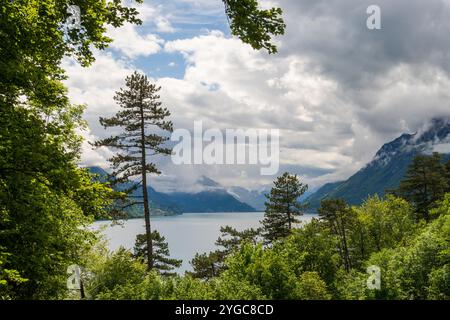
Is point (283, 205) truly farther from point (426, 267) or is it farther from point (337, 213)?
point (426, 267)

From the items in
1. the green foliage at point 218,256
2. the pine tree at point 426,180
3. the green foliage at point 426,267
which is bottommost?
the green foliage at point 218,256

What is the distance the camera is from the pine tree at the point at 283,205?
2067 inches

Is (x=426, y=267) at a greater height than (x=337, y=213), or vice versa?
(x=337, y=213)

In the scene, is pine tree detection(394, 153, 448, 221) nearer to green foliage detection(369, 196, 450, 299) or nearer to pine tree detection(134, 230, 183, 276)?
green foliage detection(369, 196, 450, 299)

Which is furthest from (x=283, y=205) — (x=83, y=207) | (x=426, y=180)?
(x=83, y=207)

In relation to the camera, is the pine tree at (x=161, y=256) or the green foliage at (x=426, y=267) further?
the pine tree at (x=161, y=256)

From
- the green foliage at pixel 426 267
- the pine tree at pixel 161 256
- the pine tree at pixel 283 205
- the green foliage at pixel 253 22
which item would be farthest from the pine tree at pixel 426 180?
the green foliage at pixel 253 22

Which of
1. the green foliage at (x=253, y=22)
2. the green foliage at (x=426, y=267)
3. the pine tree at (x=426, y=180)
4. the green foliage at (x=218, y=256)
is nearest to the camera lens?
the green foliage at (x=253, y=22)

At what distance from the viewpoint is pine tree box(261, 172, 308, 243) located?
2067 inches

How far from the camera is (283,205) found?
5312cm

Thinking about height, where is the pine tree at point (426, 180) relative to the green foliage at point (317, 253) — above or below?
above

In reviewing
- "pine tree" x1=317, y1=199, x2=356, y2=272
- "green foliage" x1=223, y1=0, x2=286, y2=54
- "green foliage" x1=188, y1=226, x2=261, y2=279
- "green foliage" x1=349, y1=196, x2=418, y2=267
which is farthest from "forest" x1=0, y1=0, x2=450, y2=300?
"green foliage" x1=349, y1=196, x2=418, y2=267

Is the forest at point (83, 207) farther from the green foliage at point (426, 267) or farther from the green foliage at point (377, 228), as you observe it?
A: the green foliage at point (377, 228)
